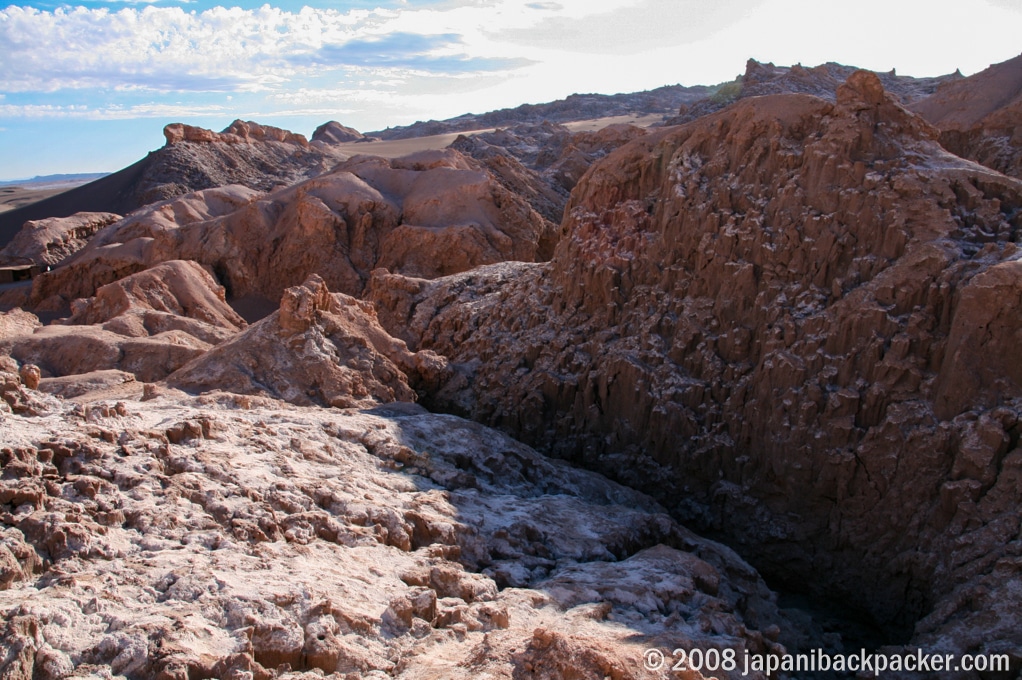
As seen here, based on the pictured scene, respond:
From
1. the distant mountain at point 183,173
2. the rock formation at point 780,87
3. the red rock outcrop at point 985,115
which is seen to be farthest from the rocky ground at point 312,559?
the distant mountain at point 183,173

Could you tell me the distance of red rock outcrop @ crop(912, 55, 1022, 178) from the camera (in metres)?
14.3

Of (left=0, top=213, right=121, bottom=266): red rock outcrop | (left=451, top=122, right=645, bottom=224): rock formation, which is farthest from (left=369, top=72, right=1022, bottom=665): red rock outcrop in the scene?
(left=0, top=213, right=121, bottom=266): red rock outcrop

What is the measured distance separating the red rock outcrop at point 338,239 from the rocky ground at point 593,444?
16.5 ft

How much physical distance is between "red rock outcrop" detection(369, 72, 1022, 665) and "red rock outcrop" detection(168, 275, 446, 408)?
867 millimetres

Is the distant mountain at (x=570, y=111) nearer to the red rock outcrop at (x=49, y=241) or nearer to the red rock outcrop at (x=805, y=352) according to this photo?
the red rock outcrop at (x=49, y=241)

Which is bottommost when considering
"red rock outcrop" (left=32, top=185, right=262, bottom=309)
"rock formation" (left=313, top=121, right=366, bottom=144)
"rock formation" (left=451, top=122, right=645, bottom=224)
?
"red rock outcrop" (left=32, top=185, right=262, bottom=309)

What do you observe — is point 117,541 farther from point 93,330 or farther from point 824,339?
point 93,330

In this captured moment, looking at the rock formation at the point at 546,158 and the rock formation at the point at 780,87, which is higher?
the rock formation at the point at 780,87

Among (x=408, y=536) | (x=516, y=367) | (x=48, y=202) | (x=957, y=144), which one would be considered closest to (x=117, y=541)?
(x=408, y=536)

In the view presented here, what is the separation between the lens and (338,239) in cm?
1836

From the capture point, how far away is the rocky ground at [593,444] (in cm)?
425

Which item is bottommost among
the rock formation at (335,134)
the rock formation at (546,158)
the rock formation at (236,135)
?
the rock formation at (546,158)

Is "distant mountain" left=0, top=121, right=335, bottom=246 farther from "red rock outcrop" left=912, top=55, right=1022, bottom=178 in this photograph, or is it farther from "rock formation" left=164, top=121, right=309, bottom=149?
"red rock outcrop" left=912, top=55, right=1022, bottom=178

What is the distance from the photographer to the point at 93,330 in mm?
10672
